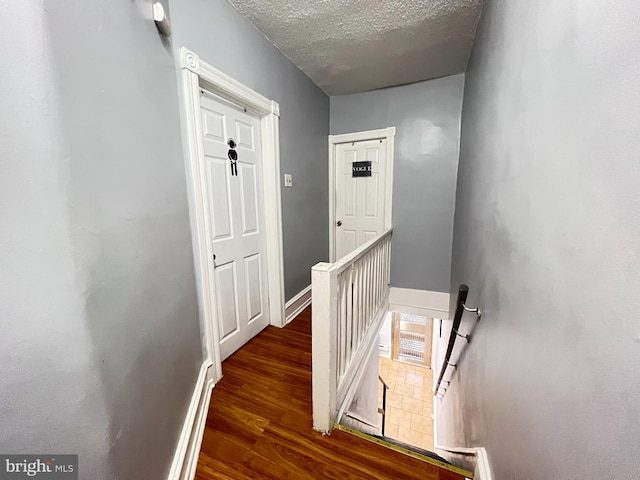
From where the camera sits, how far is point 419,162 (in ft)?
9.43

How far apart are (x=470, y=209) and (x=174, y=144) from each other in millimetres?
1971

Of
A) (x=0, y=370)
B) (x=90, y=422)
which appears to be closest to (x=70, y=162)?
(x=0, y=370)

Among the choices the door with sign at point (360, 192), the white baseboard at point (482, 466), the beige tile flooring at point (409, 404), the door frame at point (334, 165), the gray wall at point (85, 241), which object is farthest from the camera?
the beige tile flooring at point (409, 404)

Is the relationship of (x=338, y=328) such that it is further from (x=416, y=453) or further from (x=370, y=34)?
(x=370, y=34)

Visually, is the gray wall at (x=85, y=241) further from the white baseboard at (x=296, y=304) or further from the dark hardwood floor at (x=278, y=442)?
the white baseboard at (x=296, y=304)

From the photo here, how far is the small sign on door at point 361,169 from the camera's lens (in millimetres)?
3160

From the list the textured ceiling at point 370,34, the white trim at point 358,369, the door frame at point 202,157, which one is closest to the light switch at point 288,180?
the door frame at point 202,157

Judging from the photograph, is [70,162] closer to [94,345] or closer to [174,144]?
[94,345]

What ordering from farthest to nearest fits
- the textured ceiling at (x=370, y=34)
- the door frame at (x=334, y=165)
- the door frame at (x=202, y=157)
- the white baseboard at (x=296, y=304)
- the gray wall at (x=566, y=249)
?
the door frame at (x=334, y=165) < the white baseboard at (x=296, y=304) < the textured ceiling at (x=370, y=34) < the door frame at (x=202, y=157) < the gray wall at (x=566, y=249)

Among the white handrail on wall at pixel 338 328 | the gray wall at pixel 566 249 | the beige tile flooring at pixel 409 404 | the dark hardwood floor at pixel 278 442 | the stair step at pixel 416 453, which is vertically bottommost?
the beige tile flooring at pixel 409 404

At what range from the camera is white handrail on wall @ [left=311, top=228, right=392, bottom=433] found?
4.17 ft

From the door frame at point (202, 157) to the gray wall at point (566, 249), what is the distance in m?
1.55

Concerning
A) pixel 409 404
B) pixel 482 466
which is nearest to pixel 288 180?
pixel 482 466

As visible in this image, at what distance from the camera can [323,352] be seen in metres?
1.31
